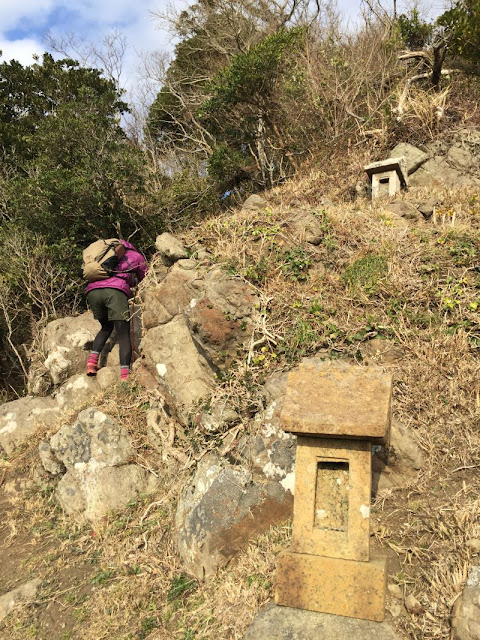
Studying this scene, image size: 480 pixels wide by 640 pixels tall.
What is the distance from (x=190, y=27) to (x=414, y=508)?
618 inches

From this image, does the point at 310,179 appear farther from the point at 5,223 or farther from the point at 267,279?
the point at 5,223

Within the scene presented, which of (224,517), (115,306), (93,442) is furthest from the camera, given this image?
(115,306)

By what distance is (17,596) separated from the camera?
4320 millimetres

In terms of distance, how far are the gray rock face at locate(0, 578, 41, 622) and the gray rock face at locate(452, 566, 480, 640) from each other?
11.5 ft

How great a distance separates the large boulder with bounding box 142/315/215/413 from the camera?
18.9 ft

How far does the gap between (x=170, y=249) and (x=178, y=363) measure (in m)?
1.85

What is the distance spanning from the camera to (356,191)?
9641mm

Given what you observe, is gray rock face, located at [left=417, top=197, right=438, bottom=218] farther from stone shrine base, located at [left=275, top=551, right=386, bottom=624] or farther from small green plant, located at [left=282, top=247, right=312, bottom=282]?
stone shrine base, located at [left=275, top=551, right=386, bottom=624]

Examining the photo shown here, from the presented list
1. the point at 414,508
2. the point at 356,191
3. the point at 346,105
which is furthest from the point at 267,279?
the point at 346,105

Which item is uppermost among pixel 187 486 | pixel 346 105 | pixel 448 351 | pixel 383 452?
pixel 346 105

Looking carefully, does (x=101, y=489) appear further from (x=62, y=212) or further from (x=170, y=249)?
(x=62, y=212)

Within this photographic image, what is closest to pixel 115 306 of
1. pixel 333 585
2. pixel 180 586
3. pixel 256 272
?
pixel 256 272

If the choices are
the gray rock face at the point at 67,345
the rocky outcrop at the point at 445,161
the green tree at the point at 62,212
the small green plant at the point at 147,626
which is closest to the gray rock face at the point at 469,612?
the small green plant at the point at 147,626

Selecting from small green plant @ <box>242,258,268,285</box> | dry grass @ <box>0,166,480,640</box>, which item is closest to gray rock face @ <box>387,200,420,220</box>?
dry grass @ <box>0,166,480,640</box>
